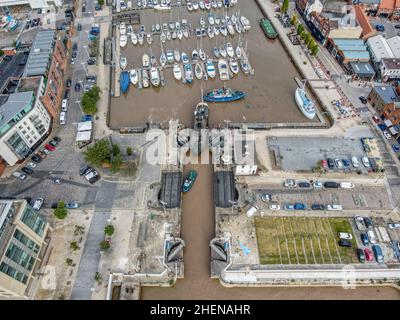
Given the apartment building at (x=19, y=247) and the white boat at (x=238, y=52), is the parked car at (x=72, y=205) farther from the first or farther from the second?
the white boat at (x=238, y=52)

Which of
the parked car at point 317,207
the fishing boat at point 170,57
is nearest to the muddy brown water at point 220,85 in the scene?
the fishing boat at point 170,57

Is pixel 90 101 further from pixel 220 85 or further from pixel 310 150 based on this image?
pixel 310 150

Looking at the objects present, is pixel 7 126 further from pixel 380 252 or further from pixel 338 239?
pixel 380 252

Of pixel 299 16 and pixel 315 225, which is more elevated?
pixel 299 16

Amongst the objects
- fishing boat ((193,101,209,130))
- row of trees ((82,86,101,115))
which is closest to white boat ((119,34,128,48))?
row of trees ((82,86,101,115))

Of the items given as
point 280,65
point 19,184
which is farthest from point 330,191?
point 19,184

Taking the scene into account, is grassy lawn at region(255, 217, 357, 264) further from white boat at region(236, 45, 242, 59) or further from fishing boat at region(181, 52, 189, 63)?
white boat at region(236, 45, 242, 59)
